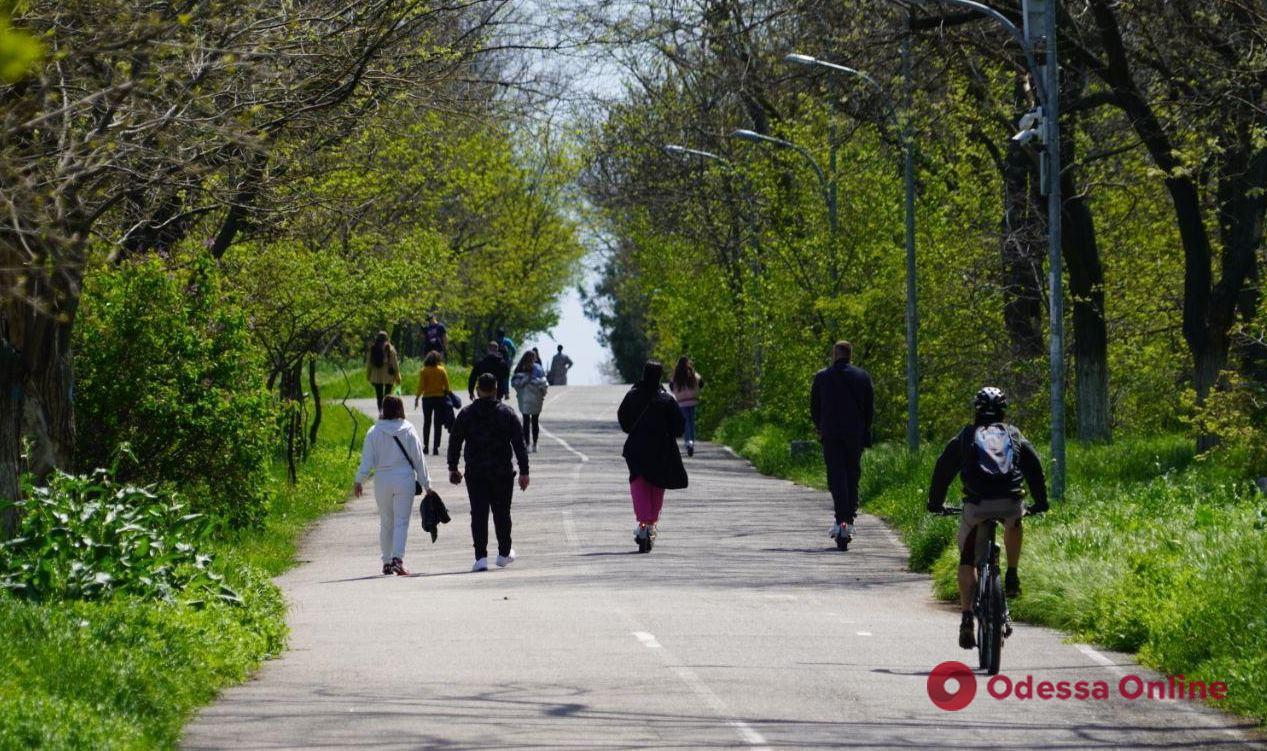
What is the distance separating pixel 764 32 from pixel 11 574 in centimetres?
2730

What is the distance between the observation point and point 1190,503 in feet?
59.5

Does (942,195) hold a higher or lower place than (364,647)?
higher

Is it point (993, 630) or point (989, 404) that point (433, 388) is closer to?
point (989, 404)

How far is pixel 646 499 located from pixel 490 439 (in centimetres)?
199

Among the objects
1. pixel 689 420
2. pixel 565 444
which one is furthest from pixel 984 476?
pixel 565 444

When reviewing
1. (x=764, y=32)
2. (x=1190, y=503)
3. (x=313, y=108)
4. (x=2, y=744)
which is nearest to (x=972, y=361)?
(x=764, y=32)

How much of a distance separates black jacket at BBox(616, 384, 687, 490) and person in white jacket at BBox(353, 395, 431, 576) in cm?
224

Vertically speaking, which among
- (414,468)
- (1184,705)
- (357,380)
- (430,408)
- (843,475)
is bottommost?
(1184,705)

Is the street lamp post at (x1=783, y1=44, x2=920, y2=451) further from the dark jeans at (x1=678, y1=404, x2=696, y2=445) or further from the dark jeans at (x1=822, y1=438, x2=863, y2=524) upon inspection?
the dark jeans at (x1=678, y1=404, x2=696, y2=445)

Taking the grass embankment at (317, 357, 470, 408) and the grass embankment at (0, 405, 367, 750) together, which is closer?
the grass embankment at (0, 405, 367, 750)

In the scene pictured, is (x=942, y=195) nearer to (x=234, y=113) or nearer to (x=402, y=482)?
(x=402, y=482)

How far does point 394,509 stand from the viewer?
18438 mm

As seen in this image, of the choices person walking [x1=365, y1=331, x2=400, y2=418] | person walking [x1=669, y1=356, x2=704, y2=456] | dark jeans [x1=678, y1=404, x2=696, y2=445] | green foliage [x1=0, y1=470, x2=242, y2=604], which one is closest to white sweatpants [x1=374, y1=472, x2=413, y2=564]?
green foliage [x1=0, y1=470, x2=242, y2=604]

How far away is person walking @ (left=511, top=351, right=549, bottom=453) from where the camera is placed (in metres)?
36.6
